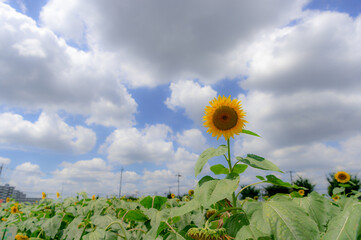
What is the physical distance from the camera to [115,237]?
5.67 ft

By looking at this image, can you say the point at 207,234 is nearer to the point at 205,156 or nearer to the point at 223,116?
the point at 205,156

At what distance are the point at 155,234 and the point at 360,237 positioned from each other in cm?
112

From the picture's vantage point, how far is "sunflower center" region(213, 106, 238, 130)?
6.41 feet

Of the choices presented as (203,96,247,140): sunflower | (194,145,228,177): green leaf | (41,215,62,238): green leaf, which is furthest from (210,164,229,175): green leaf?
(41,215,62,238): green leaf

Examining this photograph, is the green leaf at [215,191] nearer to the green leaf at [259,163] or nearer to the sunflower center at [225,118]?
the green leaf at [259,163]

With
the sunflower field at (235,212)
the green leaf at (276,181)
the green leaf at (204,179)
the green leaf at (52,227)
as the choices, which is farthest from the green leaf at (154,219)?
the green leaf at (52,227)

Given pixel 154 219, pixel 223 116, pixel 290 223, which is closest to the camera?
pixel 290 223

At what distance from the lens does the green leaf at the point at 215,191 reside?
1084 mm

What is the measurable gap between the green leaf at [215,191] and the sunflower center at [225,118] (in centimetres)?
77

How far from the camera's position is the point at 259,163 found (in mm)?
1333

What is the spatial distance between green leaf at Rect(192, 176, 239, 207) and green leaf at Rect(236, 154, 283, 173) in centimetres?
16

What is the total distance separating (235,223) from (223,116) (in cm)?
95

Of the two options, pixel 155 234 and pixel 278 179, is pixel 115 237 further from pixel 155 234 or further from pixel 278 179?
pixel 278 179

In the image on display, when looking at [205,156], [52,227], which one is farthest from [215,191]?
[52,227]
